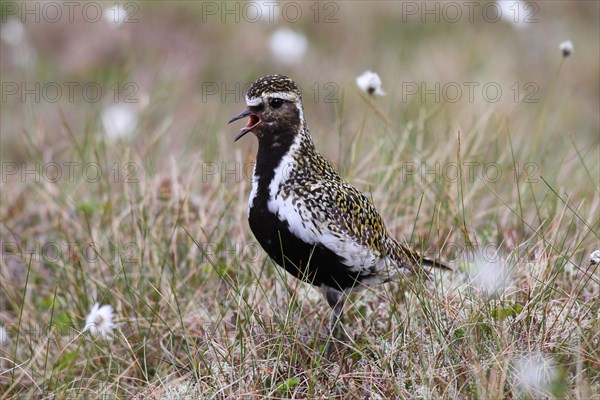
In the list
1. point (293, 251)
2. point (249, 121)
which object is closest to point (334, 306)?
point (293, 251)

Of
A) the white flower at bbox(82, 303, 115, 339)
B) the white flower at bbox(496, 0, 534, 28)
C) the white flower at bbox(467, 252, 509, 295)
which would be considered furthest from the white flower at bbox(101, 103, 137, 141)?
the white flower at bbox(467, 252, 509, 295)

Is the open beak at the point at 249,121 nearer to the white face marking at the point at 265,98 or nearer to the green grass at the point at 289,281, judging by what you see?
the white face marking at the point at 265,98

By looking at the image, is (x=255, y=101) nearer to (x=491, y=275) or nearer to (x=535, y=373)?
(x=491, y=275)

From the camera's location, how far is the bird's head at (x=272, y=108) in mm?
3754

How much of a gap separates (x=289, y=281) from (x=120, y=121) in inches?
120

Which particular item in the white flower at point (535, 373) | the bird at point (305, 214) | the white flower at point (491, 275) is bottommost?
the white flower at point (535, 373)

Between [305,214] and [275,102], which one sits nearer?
[305,214]

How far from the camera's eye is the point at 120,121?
7.04 meters

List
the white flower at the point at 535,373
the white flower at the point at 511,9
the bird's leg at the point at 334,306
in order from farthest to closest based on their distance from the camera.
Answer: the white flower at the point at 511,9 < the bird's leg at the point at 334,306 < the white flower at the point at 535,373

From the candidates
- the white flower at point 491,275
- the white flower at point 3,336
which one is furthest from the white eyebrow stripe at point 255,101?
the white flower at point 3,336

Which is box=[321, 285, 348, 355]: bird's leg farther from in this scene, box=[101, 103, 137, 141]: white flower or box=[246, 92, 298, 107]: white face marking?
box=[101, 103, 137, 141]: white flower

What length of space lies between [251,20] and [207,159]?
555 cm

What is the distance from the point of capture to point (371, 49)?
1086 centimetres

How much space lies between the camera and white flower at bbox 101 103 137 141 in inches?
251
